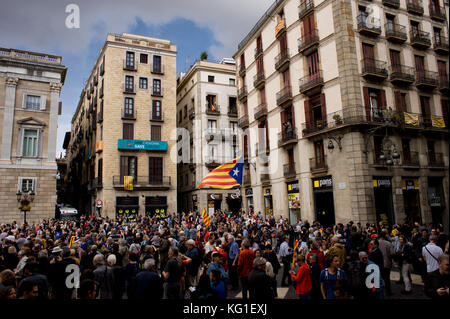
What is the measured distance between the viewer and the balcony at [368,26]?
840 inches

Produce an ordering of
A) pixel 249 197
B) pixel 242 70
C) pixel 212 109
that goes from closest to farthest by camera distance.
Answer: pixel 249 197, pixel 242 70, pixel 212 109

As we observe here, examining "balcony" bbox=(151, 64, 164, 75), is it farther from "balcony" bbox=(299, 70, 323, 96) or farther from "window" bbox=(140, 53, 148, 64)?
"balcony" bbox=(299, 70, 323, 96)

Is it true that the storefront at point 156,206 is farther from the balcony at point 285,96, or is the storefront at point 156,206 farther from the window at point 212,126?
the balcony at point 285,96

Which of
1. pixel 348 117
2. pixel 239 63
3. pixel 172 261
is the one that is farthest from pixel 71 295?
pixel 239 63

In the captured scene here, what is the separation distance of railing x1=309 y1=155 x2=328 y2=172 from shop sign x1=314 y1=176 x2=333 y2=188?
783 mm

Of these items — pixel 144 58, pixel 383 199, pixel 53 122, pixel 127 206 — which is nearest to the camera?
pixel 383 199

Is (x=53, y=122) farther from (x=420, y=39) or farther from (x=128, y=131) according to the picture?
(x=420, y=39)

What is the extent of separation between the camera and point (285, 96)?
995 inches

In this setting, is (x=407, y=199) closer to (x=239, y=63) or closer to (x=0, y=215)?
(x=239, y=63)

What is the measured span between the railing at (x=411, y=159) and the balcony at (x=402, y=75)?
5367 mm

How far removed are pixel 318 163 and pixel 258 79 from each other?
1120 centimetres

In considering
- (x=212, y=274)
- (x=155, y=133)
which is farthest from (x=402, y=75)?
(x=155, y=133)

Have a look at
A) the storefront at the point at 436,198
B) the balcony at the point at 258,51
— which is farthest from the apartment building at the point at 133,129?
the storefront at the point at 436,198
